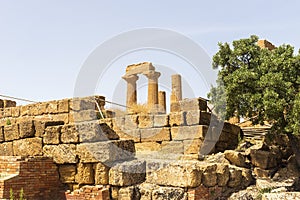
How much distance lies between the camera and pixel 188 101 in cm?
1366

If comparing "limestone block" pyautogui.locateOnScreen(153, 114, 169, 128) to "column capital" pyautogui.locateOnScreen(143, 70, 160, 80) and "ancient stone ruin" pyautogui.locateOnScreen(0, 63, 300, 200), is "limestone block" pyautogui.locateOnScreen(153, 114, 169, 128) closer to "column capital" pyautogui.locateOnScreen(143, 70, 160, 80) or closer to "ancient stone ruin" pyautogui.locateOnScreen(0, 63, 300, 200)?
"ancient stone ruin" pyautogui.locateOnScreen(0, 63, 300, 200)

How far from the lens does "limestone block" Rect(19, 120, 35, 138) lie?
31.9 feet

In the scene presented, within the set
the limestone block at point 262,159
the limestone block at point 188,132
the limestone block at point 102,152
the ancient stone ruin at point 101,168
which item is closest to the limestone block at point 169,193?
the ancient stone ruin at point 101,168

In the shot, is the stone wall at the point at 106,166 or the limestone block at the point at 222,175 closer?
the stone wall at the point at 106,166

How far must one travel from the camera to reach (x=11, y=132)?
33.2 ft

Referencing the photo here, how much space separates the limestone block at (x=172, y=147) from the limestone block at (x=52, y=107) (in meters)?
4.47

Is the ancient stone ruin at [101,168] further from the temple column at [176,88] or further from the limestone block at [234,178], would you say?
the temple column at [176,88]

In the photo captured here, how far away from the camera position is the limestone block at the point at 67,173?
28.8 feet

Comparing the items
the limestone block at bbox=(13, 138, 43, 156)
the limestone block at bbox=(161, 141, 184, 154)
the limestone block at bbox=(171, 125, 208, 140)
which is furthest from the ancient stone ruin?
the limestone block at bbox=(161, 141, 184, 154)

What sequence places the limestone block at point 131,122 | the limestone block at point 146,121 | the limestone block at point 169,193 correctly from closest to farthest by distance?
the limestone block at point 169,193
the limestone block at point 146,121
the limestone block at point 131,122

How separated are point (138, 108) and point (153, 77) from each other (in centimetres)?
946

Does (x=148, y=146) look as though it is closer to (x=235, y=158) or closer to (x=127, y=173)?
(x=235, y=158)

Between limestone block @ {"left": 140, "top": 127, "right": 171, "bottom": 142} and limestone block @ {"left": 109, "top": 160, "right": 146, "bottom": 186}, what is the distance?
5277mm

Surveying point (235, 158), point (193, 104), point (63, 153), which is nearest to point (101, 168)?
point (63, 153)
